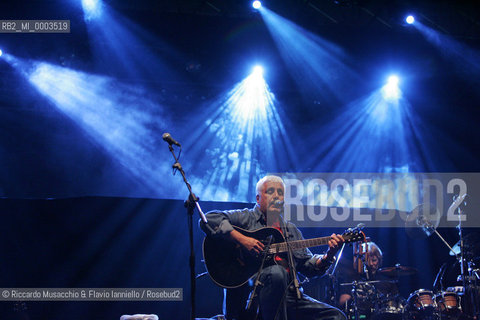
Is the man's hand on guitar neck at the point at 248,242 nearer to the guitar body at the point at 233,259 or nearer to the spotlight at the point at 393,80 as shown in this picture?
the guitar body at the point at 233,259

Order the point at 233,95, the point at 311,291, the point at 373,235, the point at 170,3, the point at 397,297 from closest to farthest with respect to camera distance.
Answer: the point at 397,297
the point at 311,291
the point at 170,3
the point at 373,235
the point at 233,95

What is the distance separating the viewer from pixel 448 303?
236 inches

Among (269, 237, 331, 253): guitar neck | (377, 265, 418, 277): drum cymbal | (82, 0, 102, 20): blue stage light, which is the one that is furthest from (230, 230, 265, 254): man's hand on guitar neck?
(82, 0, 102, 20): blue stage light

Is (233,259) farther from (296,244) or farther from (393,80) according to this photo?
(393,80)

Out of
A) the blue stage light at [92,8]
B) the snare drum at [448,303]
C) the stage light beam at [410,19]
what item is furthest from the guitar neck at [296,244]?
the blue stage light at [92,8]

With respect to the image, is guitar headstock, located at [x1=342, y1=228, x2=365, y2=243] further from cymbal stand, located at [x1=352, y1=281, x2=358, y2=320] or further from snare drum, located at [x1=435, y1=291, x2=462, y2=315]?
snare drum, located at [x1=435, y1=291, x2=462, y2=315]

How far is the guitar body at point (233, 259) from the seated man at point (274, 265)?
0.25 ft

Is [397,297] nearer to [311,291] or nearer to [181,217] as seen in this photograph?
[311,291]

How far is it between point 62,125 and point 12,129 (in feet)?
3.16

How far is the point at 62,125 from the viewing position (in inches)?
321

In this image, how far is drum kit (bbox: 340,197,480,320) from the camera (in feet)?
19.1

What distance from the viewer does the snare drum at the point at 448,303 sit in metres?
5.94

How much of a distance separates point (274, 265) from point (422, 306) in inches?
155

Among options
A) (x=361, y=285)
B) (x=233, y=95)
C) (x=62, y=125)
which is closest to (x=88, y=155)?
(x=62, y=125)
